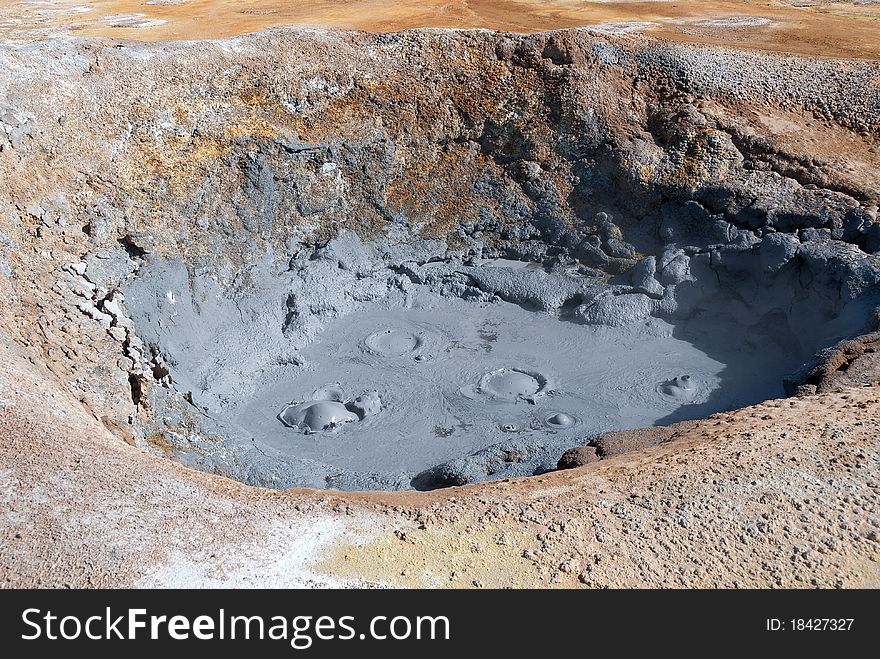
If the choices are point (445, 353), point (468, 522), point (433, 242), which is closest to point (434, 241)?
point (433, 242)

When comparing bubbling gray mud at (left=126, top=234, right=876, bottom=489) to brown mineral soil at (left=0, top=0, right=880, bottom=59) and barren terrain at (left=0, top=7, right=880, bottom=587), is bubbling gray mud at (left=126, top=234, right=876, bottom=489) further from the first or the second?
brown mineral soil at (left=0, top=0, right=880, bottom=59)

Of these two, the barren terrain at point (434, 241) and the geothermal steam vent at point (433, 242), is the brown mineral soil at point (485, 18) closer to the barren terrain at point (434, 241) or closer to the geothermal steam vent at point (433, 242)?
the barren terrain at point (434, 241)

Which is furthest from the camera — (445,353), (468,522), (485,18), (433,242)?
(485,18)

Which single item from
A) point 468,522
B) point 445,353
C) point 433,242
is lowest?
point 445,353

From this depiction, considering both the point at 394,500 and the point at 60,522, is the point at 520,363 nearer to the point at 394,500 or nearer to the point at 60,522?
the point at 394,500

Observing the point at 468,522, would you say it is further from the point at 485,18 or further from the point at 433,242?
the point at 485,18

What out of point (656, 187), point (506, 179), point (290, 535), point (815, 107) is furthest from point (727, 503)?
point (815, 107)

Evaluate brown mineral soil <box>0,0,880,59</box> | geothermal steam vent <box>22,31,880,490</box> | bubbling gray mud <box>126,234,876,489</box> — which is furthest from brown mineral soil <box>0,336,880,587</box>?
brown mineral soil <box>0,0,880,59</box>

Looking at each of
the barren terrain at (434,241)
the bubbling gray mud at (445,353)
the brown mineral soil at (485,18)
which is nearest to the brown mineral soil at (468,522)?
the barren terrain at (434,241)
